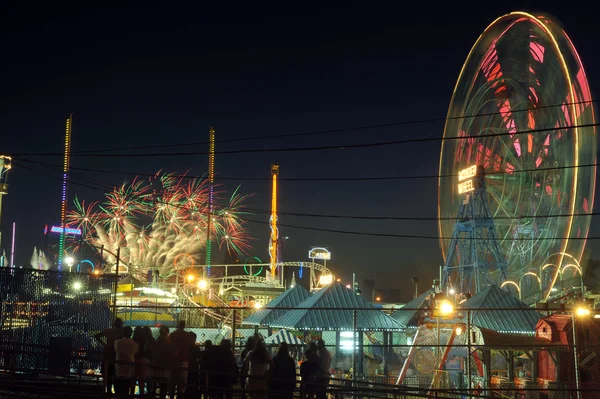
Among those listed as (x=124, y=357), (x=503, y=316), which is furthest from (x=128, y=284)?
(x=124, y=357)

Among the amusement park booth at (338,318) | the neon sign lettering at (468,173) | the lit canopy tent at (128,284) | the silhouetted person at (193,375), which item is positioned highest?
the neon sign lettering at (468,173)

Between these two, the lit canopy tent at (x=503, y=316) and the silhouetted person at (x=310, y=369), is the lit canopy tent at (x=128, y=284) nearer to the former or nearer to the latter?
the lit canopy tent at (x=503, y=316)

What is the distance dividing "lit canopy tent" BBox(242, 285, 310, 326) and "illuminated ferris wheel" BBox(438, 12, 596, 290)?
910 centimetres

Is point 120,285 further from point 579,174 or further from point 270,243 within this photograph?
point 579,174

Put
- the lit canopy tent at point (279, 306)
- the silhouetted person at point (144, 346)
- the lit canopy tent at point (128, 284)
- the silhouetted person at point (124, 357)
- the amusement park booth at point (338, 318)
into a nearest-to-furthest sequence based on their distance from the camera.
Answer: the silhouetted person at point (124, 357) < the silhouetted person at point (144, 346) < the amusement park booth at point (338, 318) < the lit canopy tent at point (279, 306) < the lit canopy tent at point (128, 284)

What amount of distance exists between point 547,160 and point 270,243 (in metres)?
39.7

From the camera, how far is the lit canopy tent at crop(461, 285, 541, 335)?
23.6 m

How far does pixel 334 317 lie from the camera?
2070 centimetres

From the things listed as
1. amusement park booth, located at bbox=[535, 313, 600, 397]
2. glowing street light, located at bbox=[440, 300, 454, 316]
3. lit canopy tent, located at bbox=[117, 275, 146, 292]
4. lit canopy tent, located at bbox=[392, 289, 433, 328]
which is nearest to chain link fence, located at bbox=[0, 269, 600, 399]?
amusement park booth, located at bbox=[535, 313, 600, 397]

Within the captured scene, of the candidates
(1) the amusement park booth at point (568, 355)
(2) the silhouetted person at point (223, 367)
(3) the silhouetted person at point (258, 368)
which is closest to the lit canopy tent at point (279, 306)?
(1) the amusement park booth at point (568, 355)

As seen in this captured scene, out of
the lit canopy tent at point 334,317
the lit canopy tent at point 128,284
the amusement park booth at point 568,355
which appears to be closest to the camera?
the amusement park booth at point 568,355

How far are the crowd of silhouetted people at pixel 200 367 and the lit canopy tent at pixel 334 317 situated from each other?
6.41m

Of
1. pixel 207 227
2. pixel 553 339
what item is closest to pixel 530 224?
pixel 553 339

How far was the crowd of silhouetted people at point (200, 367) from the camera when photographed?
1218cm
